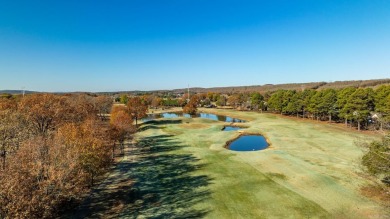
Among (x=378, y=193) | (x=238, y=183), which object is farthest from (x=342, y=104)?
(x=238, y=183)

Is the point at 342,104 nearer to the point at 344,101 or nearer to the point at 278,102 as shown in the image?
the point at 344,101

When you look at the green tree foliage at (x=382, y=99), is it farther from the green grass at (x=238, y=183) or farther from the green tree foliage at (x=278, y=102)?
the green tree foliage at (x=278, y=102)

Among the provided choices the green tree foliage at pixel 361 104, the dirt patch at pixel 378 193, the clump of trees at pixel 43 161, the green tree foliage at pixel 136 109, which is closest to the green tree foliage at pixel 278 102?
the green tree foliage at pixel 361 104

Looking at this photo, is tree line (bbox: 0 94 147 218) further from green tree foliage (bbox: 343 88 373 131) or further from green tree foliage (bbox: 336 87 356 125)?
green tree foliage (bbox: 336 87 356 125)

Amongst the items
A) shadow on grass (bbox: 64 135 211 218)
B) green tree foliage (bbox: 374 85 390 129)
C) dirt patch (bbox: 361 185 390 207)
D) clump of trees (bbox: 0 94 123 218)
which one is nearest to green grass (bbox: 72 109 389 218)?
shadow on grass (bbox: 64 135 211 218)

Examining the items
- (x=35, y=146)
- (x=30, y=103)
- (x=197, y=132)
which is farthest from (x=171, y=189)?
(x=197, y=132)

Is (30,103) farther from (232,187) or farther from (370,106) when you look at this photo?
(370,106)
